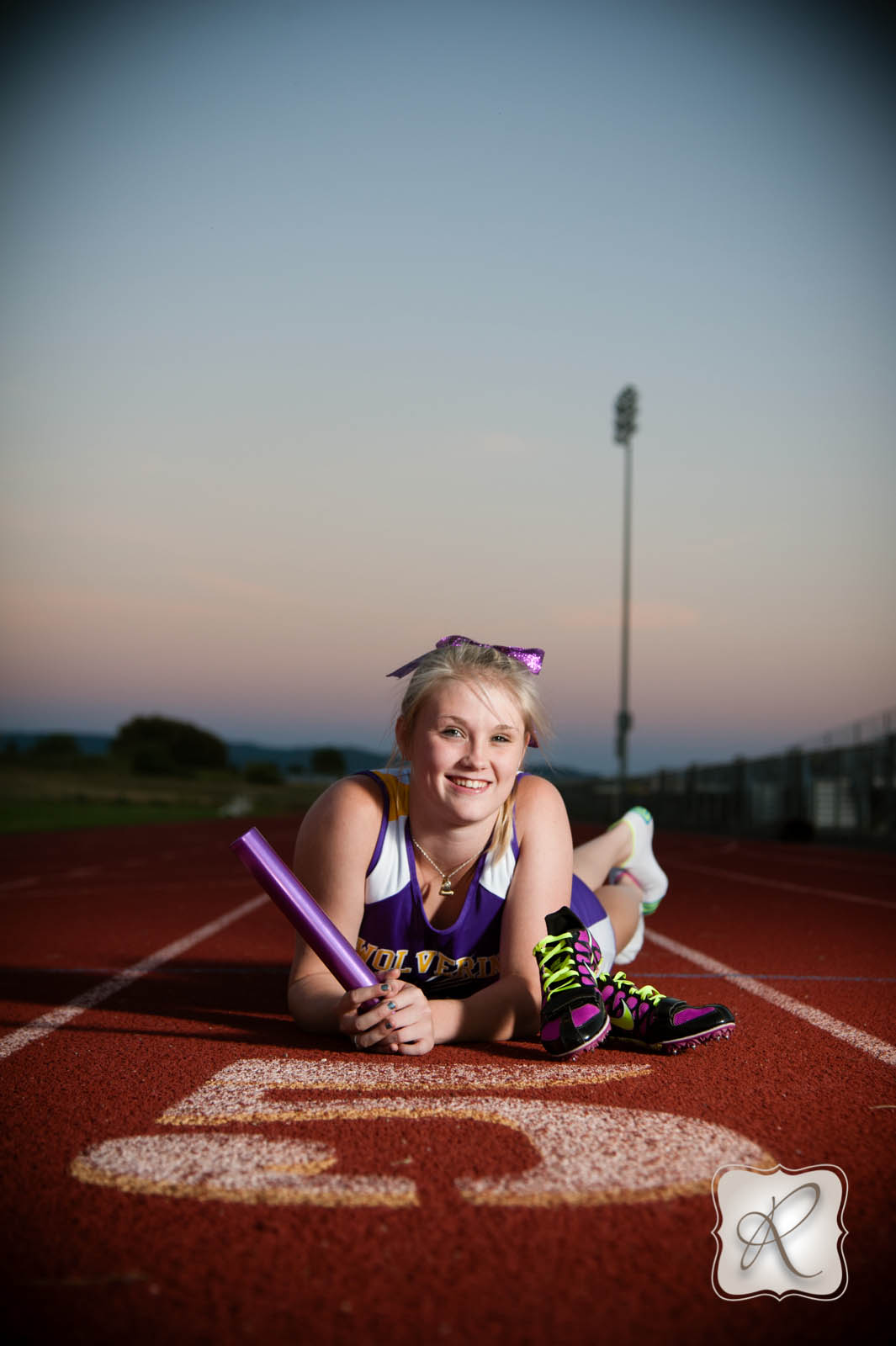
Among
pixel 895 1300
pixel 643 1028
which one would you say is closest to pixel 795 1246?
pixel 895 1300

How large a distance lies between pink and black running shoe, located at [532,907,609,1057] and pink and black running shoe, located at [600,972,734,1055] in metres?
0.15

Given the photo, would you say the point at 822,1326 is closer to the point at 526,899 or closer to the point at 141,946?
the point at 526,899

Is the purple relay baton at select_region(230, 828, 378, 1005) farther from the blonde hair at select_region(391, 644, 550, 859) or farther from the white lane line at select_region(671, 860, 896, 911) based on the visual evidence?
the white lane line at select_region(671, 860, 896, 911)

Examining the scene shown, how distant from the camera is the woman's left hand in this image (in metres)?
3.04

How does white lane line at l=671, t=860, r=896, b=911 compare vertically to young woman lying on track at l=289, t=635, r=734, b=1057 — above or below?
below

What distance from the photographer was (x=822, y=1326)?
1.71 meters

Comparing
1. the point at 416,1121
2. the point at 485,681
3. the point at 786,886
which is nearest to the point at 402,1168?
the point at 416,1121

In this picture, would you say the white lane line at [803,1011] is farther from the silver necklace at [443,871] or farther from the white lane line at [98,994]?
the white lane line at [98,994]

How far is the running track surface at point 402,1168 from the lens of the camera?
1.71 metres

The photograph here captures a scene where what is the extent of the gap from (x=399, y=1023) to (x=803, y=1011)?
193 centimetres

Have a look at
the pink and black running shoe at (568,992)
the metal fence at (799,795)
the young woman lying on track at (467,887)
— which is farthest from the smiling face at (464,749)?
the metal fence at (799,795)

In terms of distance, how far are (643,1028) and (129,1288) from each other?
1988 mm

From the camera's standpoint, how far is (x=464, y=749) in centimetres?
340

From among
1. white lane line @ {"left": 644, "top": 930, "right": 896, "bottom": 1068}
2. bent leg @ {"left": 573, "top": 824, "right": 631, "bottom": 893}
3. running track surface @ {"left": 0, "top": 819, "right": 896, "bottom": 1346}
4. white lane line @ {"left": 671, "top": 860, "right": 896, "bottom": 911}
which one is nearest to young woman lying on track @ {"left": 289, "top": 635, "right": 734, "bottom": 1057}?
running track surface @ {"left": 0, "top": 819, "right": 896, "bottom": 1346}
